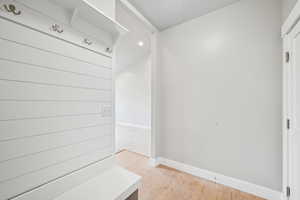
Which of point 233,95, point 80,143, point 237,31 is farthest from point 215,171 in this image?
point 237,31

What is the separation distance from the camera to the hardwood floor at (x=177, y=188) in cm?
162

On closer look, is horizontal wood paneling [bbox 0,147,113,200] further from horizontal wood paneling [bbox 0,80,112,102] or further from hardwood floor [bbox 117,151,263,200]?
hardwood floor [bbox 117,151,263,200]

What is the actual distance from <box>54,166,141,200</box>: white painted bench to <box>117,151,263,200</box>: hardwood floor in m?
0.77

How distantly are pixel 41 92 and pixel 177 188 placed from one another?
2.06 metres

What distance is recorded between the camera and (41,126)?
2.72 feet

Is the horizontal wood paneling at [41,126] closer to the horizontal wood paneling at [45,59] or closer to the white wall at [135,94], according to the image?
the horizontal wood paneling at [45,59]

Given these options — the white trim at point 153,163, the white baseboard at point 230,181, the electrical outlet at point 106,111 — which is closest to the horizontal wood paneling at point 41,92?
the electrical outlet at point 106,111

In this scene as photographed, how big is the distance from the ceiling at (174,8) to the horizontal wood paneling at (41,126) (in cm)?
188

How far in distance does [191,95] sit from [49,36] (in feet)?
6.69

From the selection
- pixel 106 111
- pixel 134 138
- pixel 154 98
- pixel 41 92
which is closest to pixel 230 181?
pixel 154 98

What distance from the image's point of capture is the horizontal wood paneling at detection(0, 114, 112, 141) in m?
0.70

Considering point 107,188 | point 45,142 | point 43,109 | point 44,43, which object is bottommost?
point 107,188

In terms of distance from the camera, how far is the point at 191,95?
2.18 meters

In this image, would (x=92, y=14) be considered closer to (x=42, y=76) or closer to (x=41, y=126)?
(x=42, y=76)
